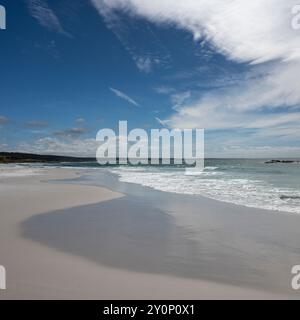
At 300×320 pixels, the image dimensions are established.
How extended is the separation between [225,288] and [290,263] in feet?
5.45

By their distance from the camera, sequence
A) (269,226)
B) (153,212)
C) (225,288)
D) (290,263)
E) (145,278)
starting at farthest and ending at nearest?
(153,212), (269,226), (290,263), (145,278), (225,288)

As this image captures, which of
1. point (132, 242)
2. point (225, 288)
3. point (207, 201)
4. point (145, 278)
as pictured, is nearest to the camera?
point (225, 288)

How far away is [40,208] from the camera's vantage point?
9.69m

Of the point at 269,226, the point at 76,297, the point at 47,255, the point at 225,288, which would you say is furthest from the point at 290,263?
the point at 47,255

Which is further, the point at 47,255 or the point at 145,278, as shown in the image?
the point at 47,255

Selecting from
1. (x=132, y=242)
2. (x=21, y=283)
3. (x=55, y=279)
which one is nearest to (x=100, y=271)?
(x=55, y=279)

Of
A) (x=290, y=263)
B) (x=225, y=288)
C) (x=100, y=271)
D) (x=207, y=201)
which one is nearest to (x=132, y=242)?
(x=100, y=271)

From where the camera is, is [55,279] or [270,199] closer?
[55,279]

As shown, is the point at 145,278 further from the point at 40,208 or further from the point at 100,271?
the point at 40,208

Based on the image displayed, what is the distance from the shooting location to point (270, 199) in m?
11.5

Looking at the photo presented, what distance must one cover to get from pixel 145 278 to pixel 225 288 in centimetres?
120
